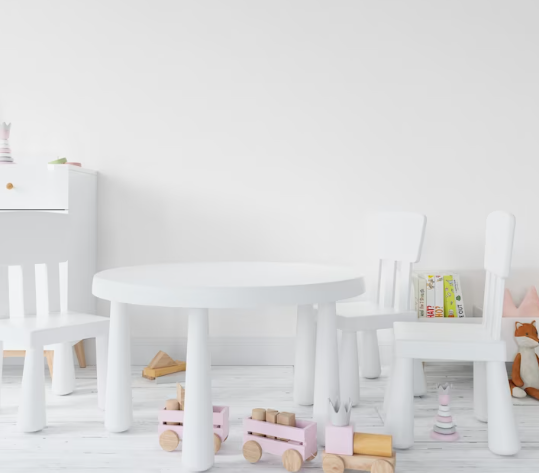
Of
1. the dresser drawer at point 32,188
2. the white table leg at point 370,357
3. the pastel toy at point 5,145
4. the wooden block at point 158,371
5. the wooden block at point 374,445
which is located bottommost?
the wooden block at point 158,371

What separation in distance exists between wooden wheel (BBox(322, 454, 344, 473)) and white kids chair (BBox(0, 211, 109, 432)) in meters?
0.97

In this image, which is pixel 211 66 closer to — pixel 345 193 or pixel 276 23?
pixel 276 23

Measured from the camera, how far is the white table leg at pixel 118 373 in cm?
201

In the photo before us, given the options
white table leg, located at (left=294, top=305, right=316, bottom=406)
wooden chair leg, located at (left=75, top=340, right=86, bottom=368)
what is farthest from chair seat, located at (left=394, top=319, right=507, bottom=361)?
wooden chair leg, located at (left=75, top=340, right=86, bottom=368)

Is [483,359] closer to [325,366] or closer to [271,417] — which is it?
[325,366]

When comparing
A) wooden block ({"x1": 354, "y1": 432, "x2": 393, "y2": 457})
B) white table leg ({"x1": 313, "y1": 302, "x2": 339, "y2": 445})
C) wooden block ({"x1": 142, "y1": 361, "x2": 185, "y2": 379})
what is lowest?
wooden block ({"x1": 142, "y1": 361, "x2": 185, "y2": 379})

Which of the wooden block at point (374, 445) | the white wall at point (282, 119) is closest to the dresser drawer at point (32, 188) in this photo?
the white wall at point (282, 119)

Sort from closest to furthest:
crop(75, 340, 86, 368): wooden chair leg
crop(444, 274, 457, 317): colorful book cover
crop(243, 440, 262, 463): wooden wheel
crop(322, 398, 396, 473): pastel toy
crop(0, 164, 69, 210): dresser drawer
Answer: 1. crop(322, 398, 396, 473): pastel toy
2. crop(243, 440, 262, 463): wooden wheel
3. crop(0, 164, 69, 210): dresser drawer
4. crop(444, 274, 457, 317): colorful book cover
5. crop(75, 340, 86, 368): wooden chair leg

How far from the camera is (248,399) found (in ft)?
8.25

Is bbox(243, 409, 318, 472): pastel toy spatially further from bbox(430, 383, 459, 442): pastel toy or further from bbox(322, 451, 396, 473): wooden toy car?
bbox(430, 383, 459, 442): pastel toy

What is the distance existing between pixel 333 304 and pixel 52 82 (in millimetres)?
2009

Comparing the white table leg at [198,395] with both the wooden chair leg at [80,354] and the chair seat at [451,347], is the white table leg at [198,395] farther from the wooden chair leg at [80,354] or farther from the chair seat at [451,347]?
the wooden chair leg at [80,354]

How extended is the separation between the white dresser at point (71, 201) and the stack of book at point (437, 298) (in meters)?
1.61

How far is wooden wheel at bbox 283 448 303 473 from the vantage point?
1.75 metres
